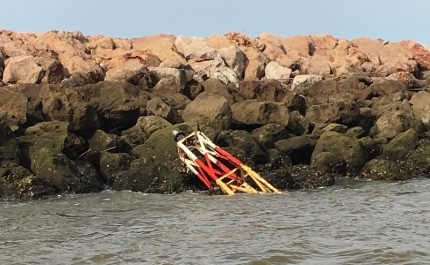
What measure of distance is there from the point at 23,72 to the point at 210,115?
11242 mm

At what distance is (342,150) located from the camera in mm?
16875

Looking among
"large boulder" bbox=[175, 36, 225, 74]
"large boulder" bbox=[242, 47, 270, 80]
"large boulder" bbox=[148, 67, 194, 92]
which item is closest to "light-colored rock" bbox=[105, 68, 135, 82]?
"large boulder" bbox=[148, 67, 194, 92]

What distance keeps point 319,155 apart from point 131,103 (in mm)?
5654

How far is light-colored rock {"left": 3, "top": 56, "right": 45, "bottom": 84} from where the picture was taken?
2538cm

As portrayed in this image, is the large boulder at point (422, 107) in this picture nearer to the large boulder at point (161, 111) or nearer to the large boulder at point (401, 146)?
the large boulder at point (401, 146)

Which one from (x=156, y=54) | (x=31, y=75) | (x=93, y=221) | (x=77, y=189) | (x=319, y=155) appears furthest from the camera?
(x=156, y=54)

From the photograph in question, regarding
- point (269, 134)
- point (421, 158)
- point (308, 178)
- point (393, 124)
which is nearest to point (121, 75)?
point (269, 134)

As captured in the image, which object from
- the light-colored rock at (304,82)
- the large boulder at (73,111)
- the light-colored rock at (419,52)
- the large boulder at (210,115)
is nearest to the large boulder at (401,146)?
the large boulder at (210,115)

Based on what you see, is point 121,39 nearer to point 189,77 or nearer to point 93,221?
point 189,77

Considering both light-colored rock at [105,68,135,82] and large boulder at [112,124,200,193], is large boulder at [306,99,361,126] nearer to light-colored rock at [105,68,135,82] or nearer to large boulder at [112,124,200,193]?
large boulder at [112,124,200,193]

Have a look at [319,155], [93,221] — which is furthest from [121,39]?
[93,221]

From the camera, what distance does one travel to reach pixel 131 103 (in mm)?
18359

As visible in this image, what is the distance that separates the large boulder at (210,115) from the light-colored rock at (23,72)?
961 cm

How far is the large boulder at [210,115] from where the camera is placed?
676 inches
